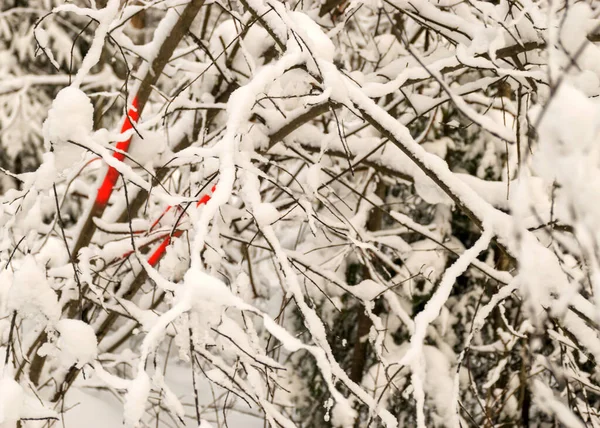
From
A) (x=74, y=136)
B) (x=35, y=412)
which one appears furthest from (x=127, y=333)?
(x=74, y=136)

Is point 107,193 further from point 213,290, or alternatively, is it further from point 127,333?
point 213,290

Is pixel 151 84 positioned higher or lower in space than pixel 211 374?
higher

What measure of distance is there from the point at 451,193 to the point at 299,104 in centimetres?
116

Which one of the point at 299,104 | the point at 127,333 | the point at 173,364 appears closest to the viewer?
the point at 299,104

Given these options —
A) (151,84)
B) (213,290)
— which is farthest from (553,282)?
(151,84)

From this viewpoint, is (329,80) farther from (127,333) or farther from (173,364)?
(173,364)

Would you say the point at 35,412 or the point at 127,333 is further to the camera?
the point at 127,333

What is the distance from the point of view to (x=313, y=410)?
459cm

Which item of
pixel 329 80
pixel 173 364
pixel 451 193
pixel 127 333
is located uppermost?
pixel 329 80

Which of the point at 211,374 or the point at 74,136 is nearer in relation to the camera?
the point at 74,136

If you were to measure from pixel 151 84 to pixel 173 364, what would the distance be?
5.15m

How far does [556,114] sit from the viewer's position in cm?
68

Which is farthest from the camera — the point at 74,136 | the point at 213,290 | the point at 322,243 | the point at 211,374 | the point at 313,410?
the point at 313,410

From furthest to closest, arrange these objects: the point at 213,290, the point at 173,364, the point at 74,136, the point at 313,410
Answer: the point at 173,364, the point at 313,410, the point at 74,136, the point at 213,290
